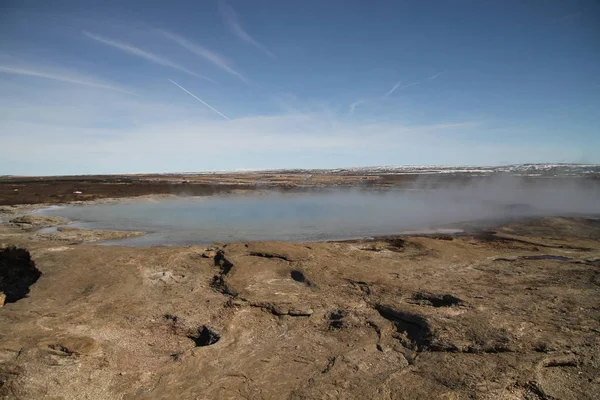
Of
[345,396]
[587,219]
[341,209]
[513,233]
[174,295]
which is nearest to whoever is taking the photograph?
[345,396]

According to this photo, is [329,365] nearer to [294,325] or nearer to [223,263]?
[294,325]

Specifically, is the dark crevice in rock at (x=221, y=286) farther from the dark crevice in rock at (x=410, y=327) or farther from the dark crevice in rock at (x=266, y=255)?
the dark crevice in rock at (x=410, y=327)

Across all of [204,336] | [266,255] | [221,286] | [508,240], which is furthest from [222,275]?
[508,240]

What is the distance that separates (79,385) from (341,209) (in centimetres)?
2049

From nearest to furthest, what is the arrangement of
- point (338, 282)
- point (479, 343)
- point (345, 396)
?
point (345, 396) < point (479, 343) < point (338, 282)

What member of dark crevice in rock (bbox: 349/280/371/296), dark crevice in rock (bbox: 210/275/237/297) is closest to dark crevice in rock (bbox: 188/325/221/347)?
dark crevice in rock (bbox: 210/275/237/297)

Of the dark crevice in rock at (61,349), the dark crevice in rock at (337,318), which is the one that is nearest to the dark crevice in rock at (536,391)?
the dark crevice in rock at (337,318)

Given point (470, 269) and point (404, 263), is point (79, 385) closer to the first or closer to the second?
point (404, 263)

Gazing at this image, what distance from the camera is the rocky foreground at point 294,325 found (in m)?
4.18

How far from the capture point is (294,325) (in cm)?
583

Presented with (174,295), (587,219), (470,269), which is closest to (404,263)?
(470,269)

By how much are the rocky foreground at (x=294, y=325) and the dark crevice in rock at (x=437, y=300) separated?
42mm

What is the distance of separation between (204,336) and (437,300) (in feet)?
14.5

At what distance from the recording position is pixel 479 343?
4906 millimetres
